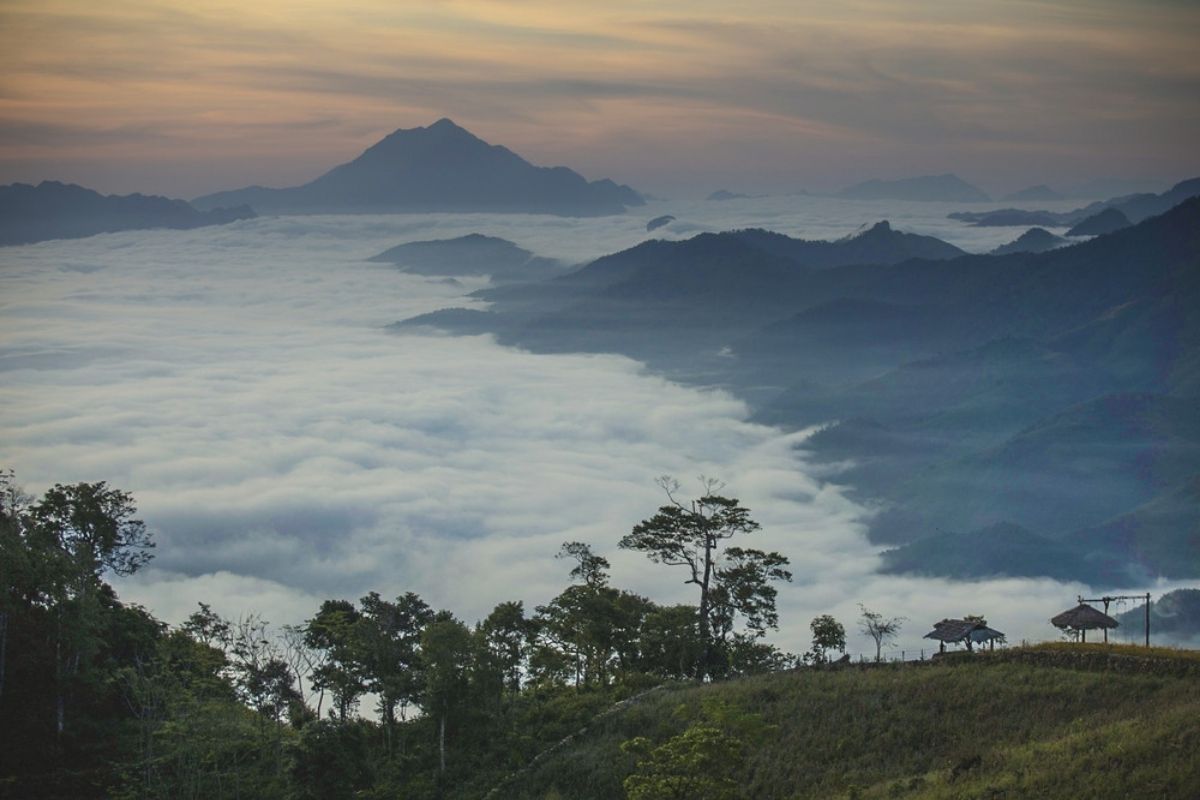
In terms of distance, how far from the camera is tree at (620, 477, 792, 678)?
5234 centimetres

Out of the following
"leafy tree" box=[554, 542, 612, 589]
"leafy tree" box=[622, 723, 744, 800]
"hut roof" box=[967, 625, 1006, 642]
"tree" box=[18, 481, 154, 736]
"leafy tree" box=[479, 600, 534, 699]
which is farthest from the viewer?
"leafy tree" box=[554, 542, 612, 589]

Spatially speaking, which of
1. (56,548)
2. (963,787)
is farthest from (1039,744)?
(56,548)

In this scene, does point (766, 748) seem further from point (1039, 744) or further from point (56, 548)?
point (56, 548)

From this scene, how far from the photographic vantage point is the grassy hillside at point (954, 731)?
26.5 metres

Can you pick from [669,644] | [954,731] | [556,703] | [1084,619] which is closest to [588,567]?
[669,644]

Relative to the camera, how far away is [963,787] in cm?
2750

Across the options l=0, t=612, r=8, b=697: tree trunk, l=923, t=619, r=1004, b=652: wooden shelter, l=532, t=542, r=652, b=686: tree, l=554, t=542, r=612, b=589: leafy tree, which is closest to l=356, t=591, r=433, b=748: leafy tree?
l=532, t=542, r=652, b=686: tree

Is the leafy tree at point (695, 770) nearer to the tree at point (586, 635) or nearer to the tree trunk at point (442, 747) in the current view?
the tree trunk at point (442, 747)

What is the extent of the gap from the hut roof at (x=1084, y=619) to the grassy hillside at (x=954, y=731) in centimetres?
471

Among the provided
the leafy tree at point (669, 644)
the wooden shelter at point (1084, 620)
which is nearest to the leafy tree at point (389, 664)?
the leafy tree at point (669, 644)

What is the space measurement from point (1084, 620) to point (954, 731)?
11.4m

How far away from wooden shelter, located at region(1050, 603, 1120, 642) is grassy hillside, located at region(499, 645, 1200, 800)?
4718mm

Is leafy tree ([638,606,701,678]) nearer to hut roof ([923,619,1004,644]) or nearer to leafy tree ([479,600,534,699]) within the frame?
leafy tree ([479,600,534,699])

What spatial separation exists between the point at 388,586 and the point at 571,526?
143 feet
